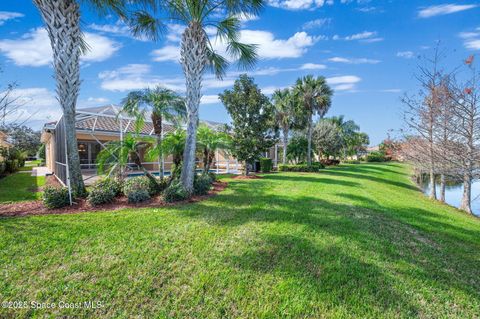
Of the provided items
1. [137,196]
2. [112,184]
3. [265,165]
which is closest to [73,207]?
[112,184]

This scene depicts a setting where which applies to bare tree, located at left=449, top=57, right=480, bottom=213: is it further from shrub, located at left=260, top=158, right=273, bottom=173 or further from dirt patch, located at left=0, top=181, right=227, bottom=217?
shrub, located at left=260, top=158, right=273, bottom=173

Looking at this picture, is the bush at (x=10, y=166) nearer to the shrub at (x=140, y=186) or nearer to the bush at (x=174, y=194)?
the shrub at (x=140, y=186)

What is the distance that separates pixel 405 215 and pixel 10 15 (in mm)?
16322

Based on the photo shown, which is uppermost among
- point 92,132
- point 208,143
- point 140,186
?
point 92,132

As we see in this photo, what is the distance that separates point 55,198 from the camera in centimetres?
647

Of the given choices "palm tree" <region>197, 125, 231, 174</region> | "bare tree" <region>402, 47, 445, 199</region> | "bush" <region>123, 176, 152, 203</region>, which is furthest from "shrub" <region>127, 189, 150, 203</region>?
"bare tree" <region>402, 47, 445, 199</region>

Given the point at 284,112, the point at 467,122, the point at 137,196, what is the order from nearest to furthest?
the point at 137,196 < the point at 467,122 < the point at 284,112

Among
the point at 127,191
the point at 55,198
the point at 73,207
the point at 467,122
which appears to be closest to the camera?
the point at 55,198

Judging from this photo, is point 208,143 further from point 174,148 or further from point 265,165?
point 265,165

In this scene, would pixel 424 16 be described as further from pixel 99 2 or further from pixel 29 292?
pixel 29 292

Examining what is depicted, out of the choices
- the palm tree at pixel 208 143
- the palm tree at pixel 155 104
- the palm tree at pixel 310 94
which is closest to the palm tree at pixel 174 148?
the palm tree at pixel 155 104

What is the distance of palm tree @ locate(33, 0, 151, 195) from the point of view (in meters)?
6.76

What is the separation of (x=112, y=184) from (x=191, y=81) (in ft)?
15.2

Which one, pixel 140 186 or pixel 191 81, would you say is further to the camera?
pixel 191 81
